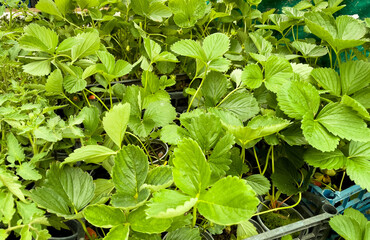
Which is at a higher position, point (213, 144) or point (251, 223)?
point (213, 144)

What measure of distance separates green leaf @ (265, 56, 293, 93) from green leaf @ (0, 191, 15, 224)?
0.54 meters

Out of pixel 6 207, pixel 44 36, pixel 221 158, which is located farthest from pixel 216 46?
pixel 6 207

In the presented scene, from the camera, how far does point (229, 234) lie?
2.33ft

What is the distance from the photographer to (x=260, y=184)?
0.63 metres

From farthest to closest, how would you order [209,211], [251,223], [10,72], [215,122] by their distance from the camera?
[10,72], [251,223], [215,122], [209,211]

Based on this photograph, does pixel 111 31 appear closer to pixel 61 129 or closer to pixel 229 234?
pixel 61 129

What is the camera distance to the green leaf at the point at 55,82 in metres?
0.71

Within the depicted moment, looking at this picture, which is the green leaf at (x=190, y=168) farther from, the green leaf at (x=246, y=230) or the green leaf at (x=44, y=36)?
the green leaf at (x=44, y=36)

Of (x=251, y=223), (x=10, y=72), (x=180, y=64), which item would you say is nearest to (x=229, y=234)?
(x=251, y=223)

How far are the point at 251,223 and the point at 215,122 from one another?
0.93ft

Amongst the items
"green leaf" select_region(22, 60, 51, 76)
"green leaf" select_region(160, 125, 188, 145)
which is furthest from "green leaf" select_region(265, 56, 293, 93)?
"green leaf" select_region(22, 60, 51, 76)

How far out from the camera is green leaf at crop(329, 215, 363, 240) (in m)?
0.61

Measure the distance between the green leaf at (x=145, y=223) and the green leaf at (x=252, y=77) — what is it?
1.22 feet

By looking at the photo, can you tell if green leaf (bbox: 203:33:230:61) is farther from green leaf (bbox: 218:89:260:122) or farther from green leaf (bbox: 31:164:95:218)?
green leaf (bbox: 31:164:95:218)
